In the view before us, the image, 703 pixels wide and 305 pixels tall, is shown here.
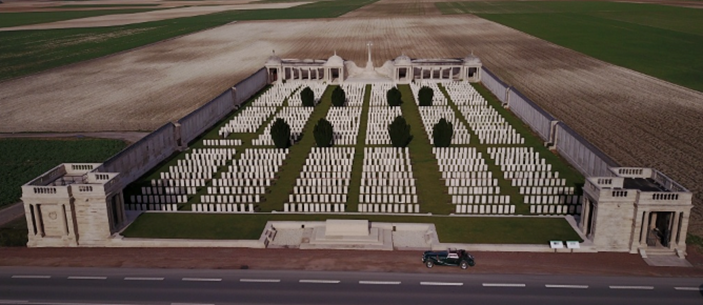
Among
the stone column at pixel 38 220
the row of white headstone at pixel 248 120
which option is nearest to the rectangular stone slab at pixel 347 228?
the stone column at pixel 38 220

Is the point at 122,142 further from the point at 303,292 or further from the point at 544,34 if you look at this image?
the point at 544,34

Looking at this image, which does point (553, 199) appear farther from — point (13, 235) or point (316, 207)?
point (13, 235)

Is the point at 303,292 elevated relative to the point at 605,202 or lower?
lower

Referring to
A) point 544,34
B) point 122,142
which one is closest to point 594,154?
point 122,142

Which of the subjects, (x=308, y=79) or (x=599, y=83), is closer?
(x=599, y=83)

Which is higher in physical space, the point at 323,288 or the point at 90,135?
the point at 323,288

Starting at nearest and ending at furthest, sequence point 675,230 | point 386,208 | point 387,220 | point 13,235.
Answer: point 675,230
point 13,235
point 387,220
point 386,208

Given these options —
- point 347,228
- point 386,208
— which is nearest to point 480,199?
point 386,208
